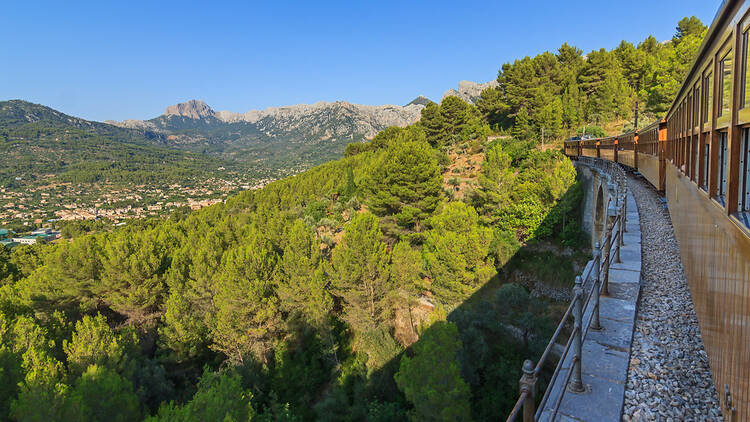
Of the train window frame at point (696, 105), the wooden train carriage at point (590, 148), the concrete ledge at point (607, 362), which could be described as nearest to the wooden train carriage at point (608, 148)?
the wooden train carriage at point (590, 148)

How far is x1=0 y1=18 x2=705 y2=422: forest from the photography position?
10.7m

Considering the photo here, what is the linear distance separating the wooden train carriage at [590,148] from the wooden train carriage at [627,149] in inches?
162

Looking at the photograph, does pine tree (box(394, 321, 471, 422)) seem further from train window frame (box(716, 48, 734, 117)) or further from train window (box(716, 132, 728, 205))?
train window frame (box(716, 48, 734, 117))

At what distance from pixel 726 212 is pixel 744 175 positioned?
0.89ft

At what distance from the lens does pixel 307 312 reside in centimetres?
1673

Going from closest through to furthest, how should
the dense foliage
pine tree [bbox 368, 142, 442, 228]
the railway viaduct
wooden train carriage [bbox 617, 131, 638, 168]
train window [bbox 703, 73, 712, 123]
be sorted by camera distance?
the railway viaduct < train window [bbox 703, 73, 712, 123] < wooden train carriage [bbox 617, 131, 638, 168] < pine tree [bbox 368, 142, 442, 228] < the dense foliage

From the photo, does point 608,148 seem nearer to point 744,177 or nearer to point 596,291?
point 596,291

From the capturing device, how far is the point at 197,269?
17.2 metres

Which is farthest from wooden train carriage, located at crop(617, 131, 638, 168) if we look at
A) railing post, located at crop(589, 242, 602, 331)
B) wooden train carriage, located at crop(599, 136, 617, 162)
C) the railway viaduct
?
railing post, located at crop(589, 242, 602, 331)

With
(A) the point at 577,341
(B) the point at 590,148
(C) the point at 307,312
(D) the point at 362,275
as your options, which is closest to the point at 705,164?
(A) the point at 577,341

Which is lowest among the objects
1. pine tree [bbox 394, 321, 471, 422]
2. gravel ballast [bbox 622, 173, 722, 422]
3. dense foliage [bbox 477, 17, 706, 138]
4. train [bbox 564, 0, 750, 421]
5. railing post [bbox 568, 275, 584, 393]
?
pine tree [bbox 394, 321, 471, 422]

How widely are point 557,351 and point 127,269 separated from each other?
63.1 feet

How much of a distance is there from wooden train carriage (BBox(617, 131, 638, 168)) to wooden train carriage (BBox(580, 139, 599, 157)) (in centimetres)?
413

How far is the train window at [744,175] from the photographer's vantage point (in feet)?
7.80
